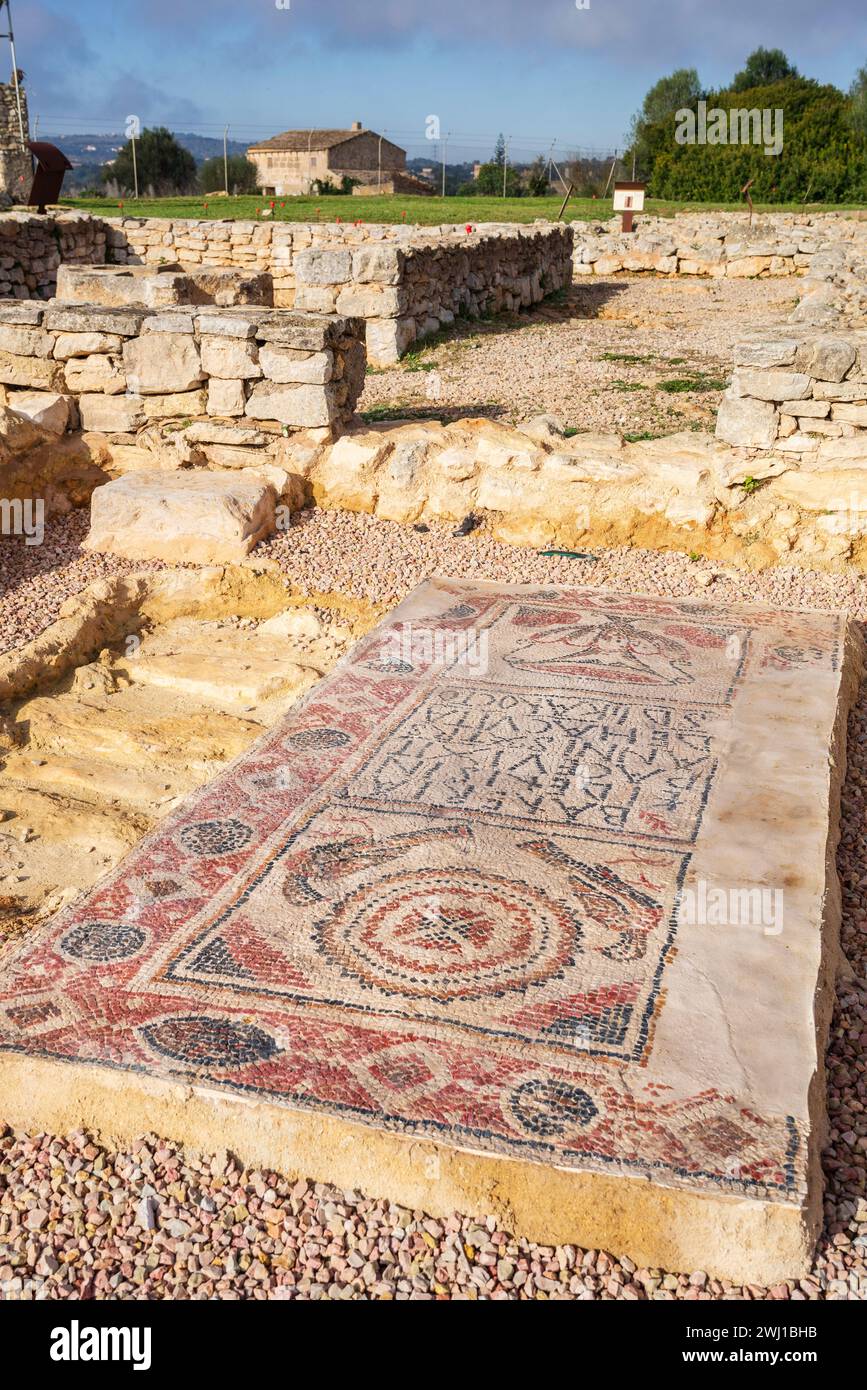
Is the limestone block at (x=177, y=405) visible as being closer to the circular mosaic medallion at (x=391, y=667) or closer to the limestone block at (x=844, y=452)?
the circular mosaic medallion at (x=391, y=667)

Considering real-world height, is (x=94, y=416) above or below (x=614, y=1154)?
above

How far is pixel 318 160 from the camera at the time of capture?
41594 mm

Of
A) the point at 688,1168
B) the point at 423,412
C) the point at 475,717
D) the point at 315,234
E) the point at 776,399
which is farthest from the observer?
the point at 315,234

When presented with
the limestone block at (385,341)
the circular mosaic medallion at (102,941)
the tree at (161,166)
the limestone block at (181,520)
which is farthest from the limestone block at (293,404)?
the tree at (161,166)

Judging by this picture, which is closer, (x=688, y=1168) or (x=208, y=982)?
(x=688, y=1168)

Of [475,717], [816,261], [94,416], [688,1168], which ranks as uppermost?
[816,261]

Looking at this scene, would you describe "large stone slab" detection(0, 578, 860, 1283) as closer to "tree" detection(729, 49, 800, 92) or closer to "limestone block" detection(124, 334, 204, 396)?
"limestone block" detection(124, 334, 204, 396)

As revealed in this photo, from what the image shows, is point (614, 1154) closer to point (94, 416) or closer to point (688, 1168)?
point (688, 1168)

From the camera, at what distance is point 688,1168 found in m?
2.34

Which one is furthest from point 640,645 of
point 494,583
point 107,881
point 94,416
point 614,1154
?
point 94,416

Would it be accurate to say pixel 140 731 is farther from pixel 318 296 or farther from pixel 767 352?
pixel 318 296

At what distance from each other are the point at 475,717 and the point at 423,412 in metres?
5.33

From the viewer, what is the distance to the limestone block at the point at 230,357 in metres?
7.06

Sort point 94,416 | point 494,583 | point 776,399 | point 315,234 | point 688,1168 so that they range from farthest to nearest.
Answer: point 315,234 < point 94,416 < point 776,399 < point 494,583 < point 688,1168
